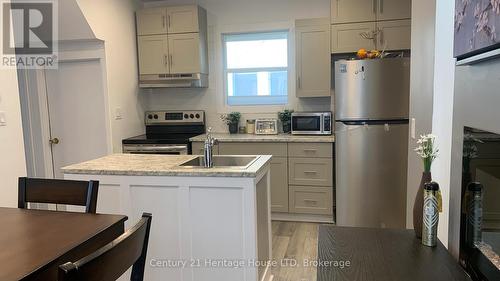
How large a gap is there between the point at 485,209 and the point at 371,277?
40 centimetres

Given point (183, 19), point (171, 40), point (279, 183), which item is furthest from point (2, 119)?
point (279, 183)

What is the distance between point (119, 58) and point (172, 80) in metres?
0.63

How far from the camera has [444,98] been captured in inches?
61.9

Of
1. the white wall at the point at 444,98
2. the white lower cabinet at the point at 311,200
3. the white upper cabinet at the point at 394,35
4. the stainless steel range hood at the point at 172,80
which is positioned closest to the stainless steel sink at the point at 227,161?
the white wall at the point at 444,98

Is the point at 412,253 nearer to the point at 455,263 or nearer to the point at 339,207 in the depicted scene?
the point at 455,263

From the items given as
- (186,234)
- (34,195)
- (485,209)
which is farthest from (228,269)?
(485,209)

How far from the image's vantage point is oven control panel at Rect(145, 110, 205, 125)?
457 centimetres

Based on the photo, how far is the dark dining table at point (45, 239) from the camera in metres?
1.15

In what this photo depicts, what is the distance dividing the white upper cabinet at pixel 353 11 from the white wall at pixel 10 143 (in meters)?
2.99

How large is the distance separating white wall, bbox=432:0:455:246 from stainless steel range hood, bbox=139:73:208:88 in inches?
119

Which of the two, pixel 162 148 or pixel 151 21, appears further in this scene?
pixel 151 21

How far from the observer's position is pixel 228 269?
221 centimetres

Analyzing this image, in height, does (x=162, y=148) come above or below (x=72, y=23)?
below

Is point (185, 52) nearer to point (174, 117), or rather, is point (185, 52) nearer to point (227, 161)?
point (174, 117)
